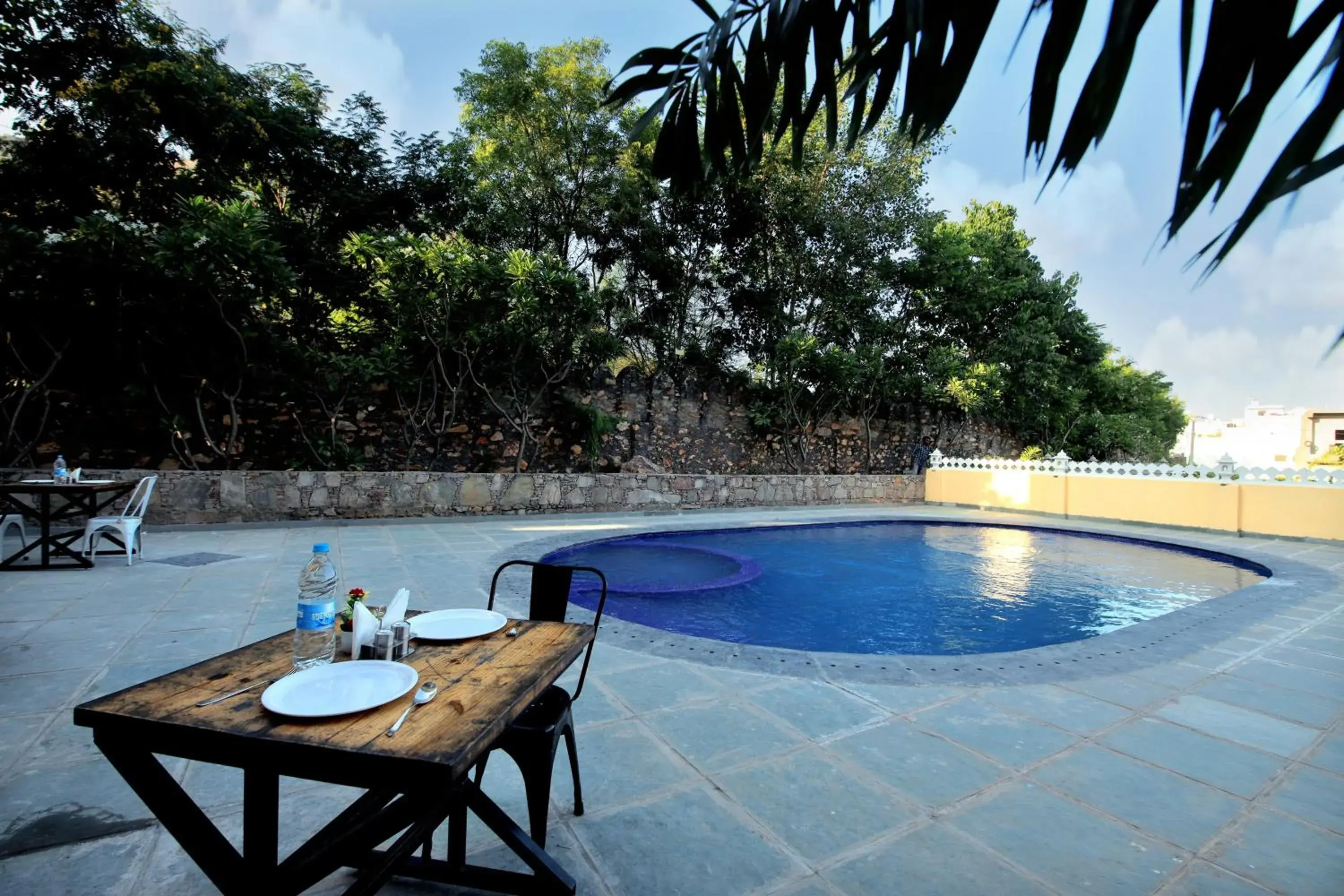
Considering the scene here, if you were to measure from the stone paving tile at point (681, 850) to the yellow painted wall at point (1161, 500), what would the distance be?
389 inches

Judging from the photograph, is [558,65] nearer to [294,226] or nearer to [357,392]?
[294,226]

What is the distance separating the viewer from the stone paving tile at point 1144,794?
5.41ft

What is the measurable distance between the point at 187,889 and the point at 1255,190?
209 centimetres

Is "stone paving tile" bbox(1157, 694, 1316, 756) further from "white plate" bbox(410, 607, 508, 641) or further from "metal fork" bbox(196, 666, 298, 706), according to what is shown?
"metal fork" bbox(196, 666, 298, 706)

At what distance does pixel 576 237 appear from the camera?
441 inches

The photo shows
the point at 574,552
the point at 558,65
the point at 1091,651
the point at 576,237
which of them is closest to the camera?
the point at 1091,651

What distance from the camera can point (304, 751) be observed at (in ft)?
3.00

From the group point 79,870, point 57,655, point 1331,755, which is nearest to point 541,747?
point 79,870

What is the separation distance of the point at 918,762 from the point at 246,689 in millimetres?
1854

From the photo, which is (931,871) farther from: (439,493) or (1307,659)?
(439,493)

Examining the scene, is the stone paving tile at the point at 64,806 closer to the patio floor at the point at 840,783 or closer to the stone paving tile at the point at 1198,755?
the patio floor at the point at 840,783

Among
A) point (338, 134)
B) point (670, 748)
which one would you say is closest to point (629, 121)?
point (338, 134)

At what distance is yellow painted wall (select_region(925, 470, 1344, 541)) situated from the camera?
775cm

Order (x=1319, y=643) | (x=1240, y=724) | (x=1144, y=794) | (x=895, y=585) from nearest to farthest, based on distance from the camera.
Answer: (x=1144, y=794)
(x=1240, y=724)
(x=1319, y=643)
(x=895, y=585)
